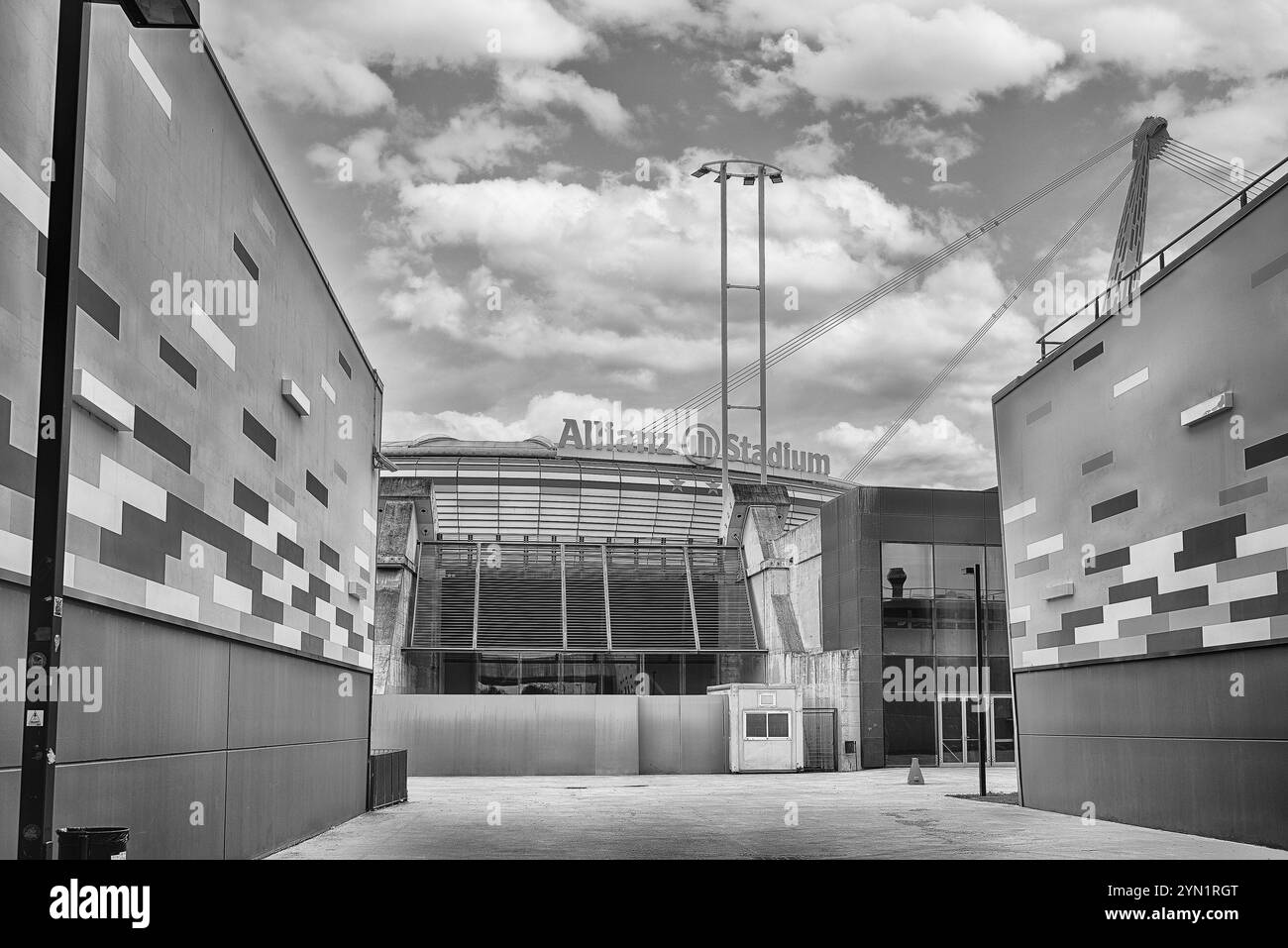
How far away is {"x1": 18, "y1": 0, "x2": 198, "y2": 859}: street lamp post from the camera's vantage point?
6.19 meters

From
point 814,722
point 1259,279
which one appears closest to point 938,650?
point 814,722

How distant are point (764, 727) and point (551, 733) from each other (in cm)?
588

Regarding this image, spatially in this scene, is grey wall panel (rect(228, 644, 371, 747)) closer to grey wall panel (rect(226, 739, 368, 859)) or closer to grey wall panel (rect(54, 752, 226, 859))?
grey wall panel (rect(226, 739, 368, 859))

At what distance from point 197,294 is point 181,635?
3245 millimetres

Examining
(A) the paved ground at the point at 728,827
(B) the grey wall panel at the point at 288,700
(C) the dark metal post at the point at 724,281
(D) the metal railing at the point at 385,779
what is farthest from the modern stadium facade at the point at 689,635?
(B) the grey wall panel at the point at 288,700

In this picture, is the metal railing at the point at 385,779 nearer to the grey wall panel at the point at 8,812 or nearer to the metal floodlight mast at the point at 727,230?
the grey wall panel at the point at 8,812

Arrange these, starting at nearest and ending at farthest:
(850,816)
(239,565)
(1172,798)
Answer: (239,565), (1172,798), (850,816)

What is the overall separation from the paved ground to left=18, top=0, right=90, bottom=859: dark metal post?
8.83 metres

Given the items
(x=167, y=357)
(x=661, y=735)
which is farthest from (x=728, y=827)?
(x=661, y=735)

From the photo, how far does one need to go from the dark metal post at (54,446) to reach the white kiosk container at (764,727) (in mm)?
28527

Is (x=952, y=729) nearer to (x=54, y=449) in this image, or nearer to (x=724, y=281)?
(x=724, y=281)

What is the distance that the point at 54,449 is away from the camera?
6414 mm
